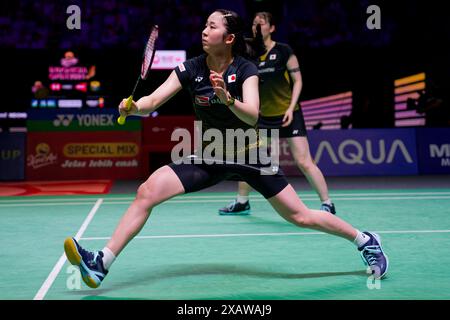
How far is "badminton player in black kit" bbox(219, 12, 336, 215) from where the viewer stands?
575 cm

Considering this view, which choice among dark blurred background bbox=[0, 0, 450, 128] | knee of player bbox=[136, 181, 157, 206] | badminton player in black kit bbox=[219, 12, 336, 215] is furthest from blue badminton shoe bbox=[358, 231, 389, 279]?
dark blurred background bbox=[0, 0, 450, 128]

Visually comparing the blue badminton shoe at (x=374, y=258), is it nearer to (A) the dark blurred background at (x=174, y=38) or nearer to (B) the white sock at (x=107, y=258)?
(B) the white sock at (x=107, y=258)

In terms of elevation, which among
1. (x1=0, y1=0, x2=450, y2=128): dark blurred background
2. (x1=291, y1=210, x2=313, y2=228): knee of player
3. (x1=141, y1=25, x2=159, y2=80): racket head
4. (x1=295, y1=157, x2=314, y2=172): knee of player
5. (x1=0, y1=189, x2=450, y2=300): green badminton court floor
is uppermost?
(x1=0, y1=0, x2=450, y2=128): dark blurred background

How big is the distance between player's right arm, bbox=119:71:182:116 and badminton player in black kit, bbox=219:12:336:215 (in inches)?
94.8

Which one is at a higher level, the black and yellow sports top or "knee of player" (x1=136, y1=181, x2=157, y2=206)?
the black and yellow sports top

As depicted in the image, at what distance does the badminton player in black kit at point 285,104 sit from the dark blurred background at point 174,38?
12369mm

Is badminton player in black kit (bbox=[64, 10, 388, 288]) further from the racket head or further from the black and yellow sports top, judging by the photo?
the black and yellow sports top

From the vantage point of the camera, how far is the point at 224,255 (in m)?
4.21

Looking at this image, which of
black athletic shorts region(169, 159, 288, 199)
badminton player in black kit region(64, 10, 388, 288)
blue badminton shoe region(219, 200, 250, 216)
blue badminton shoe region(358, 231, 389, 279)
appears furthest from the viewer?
blue badminton shoe region(219, 200, 250, 216)

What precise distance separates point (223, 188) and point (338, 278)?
546cm

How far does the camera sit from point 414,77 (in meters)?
17.3

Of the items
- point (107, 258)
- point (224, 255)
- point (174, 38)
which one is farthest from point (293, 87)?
point (174, 38)

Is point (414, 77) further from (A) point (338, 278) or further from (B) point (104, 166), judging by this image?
(A) point (338, 278)

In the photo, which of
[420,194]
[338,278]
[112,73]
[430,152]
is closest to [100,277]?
[338,278]
